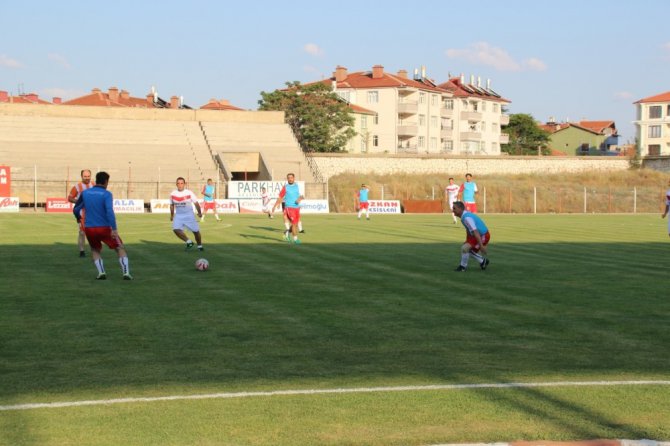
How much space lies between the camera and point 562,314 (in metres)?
12.6

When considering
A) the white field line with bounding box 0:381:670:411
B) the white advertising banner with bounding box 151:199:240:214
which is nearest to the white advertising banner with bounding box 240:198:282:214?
the white advertising banner with bounding box 151:199:240:214

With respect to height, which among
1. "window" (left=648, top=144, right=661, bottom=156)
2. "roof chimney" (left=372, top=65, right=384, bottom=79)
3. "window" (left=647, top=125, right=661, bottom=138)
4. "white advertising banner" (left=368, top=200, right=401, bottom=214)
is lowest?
"white advertising banner" (left=368, top=200, right=401, bottom=214)

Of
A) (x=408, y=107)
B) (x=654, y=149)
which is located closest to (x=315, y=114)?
(x=408, y=107)

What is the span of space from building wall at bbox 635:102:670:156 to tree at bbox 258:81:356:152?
160ft

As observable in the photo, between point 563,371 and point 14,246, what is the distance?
19.7 meters

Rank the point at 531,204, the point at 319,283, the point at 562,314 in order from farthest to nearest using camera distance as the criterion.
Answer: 1. the point at 531,204
2. the point at 319,283
3. the point at 562,314

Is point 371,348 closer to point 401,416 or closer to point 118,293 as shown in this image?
point 401,416

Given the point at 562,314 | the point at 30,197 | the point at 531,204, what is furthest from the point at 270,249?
the point at 531,204

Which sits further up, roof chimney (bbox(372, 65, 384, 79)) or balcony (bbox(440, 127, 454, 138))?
roof chimney (bbox(372, 65, 384, 79))

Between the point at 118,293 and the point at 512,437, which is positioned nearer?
the point at 512,437

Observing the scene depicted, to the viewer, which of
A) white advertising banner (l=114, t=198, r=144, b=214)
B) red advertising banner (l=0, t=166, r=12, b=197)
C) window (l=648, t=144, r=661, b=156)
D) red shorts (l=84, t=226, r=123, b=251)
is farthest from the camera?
window (l=648, t=144, r=661, b=156)

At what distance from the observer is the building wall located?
128m

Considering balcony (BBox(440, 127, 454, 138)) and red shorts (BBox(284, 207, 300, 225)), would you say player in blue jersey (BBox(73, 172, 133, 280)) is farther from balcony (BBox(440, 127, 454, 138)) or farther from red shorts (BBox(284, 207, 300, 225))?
balcony (BBox(440, 127, 454, 138))

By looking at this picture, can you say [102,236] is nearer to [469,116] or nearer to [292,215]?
[292,215]
